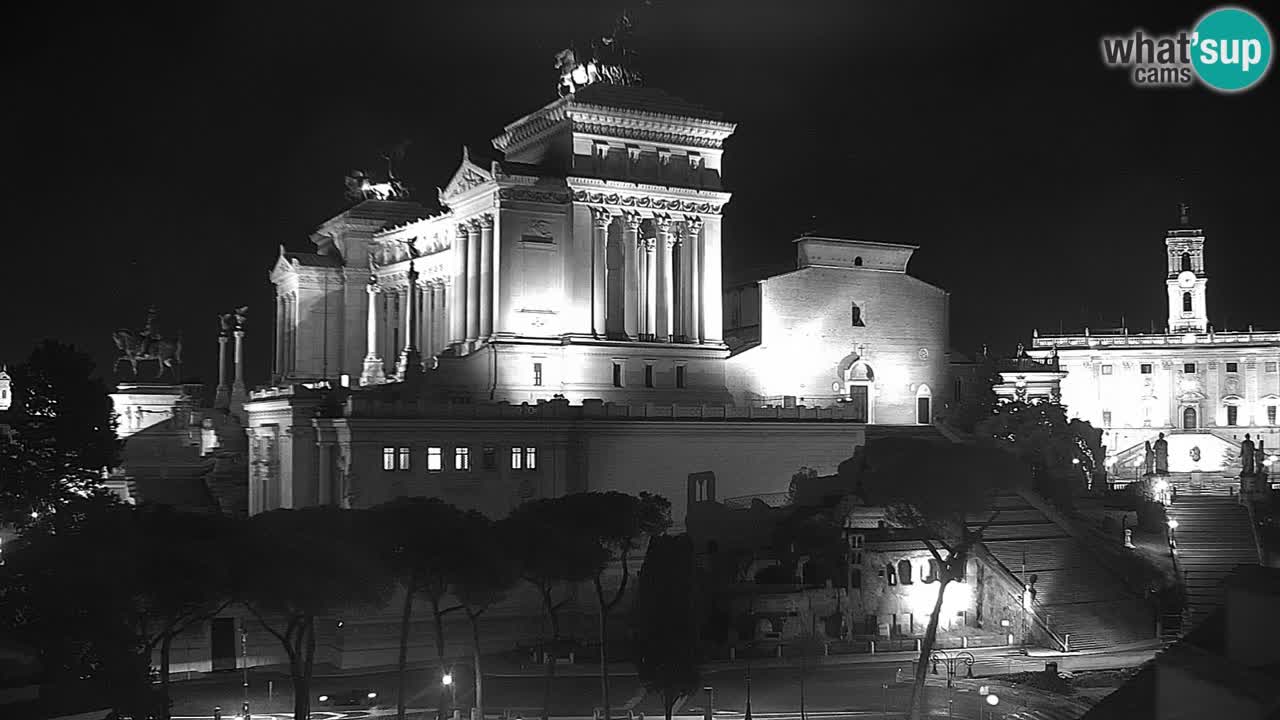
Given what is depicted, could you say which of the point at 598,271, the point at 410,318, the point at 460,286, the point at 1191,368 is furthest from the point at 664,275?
the point at 1191,368

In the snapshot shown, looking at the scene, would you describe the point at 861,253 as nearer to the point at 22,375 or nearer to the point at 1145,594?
the point at 1145,594

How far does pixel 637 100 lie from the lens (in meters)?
78.0

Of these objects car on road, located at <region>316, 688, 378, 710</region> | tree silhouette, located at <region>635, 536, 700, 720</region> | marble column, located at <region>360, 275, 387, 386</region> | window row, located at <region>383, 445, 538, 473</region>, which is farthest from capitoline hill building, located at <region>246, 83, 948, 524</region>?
tree silhouette, located at <region>635, 536, 700, 720</region>

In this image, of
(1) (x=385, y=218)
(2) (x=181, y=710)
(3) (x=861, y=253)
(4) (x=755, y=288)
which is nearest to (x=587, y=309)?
(4) (x=755, y=288)

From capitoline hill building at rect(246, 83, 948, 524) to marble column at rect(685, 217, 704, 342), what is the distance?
0.12 m

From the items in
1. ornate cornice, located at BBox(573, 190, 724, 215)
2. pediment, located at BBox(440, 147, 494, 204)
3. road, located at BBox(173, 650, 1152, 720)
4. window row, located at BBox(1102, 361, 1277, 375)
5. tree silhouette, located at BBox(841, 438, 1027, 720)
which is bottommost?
road, located at BBox(173, 650, 1152, 720)

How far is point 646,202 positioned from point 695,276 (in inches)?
195

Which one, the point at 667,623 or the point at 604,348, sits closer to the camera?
the point at 667,623

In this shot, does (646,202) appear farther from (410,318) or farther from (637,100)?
(410,318)

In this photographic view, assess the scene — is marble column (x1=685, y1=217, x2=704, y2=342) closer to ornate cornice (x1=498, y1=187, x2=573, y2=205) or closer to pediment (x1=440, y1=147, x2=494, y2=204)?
ornate cornice (x1=498, y1=187, x2=573, y2=205)

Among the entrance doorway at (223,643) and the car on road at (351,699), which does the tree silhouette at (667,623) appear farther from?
the entrance doorway at (223,643)

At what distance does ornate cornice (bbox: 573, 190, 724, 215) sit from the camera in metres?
76.2

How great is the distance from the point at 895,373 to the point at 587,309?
807 inches

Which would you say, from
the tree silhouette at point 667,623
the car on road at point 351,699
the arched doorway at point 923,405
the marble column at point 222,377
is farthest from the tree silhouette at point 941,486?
the marble column at point 222,377
